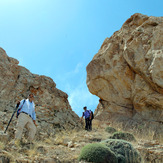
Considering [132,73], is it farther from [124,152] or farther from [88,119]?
[124,152]

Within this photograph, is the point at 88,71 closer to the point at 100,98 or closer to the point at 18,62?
the point at 100,98

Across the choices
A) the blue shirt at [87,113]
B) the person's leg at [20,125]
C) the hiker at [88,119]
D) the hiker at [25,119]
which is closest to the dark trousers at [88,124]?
the hiker at [88,119]

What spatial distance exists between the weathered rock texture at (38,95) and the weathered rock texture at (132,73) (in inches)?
208

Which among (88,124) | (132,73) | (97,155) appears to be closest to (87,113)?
(88,124)

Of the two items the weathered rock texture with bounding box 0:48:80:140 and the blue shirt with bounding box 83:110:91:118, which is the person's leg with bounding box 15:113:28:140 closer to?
the weathered rock texture with bounding box 0:48:80:140

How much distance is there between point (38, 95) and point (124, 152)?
6.50 m

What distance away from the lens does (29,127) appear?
6340mm

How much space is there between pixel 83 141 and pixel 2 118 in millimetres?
3477

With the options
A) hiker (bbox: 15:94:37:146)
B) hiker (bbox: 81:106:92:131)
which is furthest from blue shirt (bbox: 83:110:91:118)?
hiker (bbox: 15:94:37:146)

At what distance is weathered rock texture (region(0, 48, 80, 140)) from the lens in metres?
9.55

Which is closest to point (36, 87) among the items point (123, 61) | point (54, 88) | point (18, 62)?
point (54, 88)

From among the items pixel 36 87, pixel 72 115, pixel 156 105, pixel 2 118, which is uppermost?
pixel 156 105

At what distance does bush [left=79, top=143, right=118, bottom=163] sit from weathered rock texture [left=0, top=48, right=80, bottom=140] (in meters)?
3.89

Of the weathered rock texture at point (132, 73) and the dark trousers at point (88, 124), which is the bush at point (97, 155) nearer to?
the dark trousers at point (88, 124)
